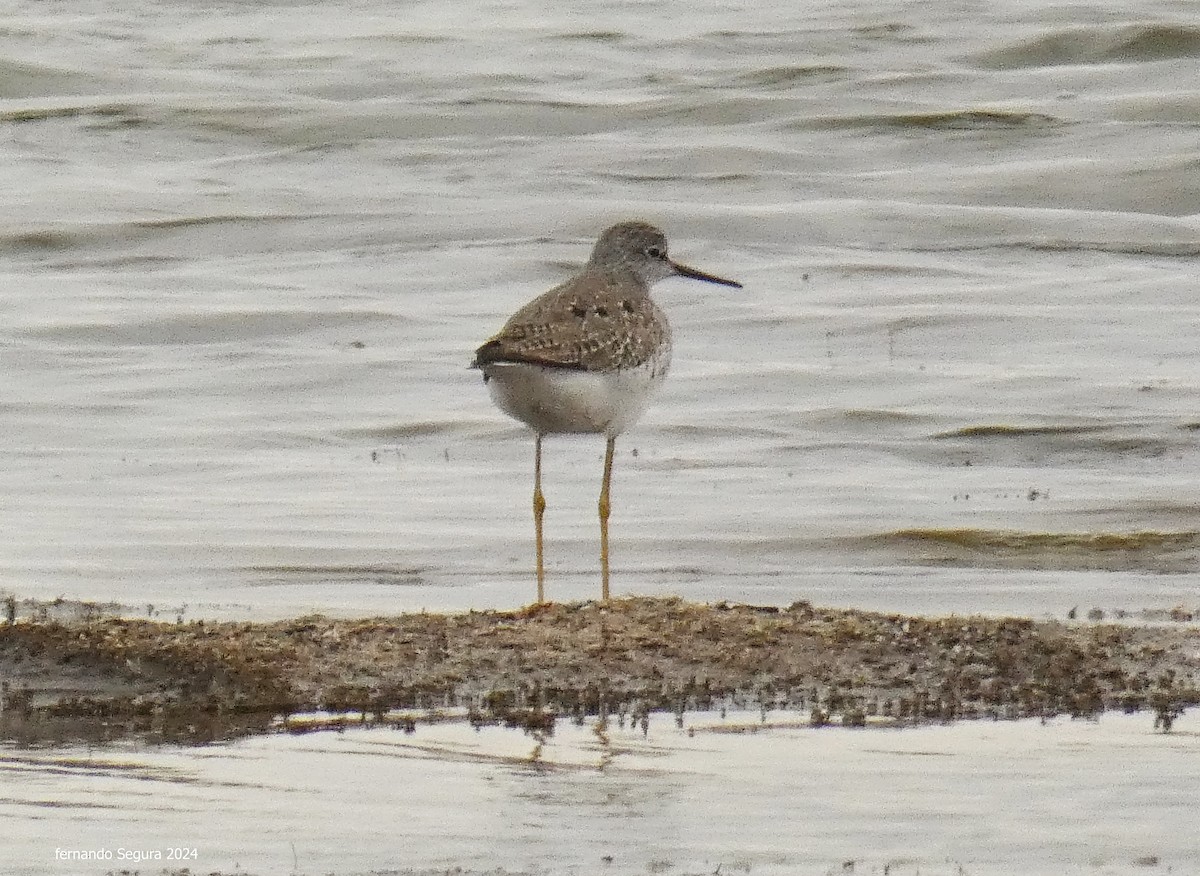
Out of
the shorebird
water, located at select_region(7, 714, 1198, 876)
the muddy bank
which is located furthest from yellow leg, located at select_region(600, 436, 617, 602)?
water, located at select_region(7, 714, 1198, 876)

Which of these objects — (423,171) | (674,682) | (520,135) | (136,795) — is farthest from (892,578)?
(520,135)

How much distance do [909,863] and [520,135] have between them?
52.6ft

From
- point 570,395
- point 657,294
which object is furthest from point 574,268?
point 570,395

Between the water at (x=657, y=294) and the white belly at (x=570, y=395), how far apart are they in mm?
679

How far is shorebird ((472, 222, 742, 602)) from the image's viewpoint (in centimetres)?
807

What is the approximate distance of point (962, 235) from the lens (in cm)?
1664

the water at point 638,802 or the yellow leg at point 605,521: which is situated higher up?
the yellow leg at point 605,521

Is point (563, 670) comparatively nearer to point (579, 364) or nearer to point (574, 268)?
point (579, 364)

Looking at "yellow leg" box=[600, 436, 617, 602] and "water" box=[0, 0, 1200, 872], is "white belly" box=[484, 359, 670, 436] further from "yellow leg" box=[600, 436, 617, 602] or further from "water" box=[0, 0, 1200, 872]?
"water" box=[0, 0, 1200, 872]

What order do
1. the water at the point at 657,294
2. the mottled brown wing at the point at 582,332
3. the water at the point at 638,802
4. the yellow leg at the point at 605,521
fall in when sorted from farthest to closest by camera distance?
the water at the point at 657,294 < the yellow leg at the point at 605,521 < the mottled brown wing at the point at 582,332 < the water at the point at 638,802

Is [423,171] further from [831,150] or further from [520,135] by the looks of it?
[831,150]

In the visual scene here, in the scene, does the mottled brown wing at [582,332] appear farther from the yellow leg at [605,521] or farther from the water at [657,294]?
the water at [657,294]

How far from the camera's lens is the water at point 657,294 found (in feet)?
28.8

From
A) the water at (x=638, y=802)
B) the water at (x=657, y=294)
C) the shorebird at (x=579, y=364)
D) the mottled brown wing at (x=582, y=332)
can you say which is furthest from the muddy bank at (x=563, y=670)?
the mottled brown wing at (x=582, y=332)
